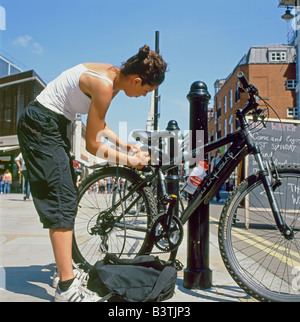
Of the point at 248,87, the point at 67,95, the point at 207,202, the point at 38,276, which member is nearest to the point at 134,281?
the point at 207,202

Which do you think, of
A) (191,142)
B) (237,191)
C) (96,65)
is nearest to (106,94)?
(96,65)

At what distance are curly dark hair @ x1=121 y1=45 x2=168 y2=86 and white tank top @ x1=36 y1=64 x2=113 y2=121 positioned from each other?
30cm

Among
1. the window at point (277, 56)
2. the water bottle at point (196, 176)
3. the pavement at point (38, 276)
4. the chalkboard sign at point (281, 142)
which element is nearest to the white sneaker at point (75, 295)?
the pavement at point (38, 276)

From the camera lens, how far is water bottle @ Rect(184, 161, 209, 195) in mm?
2682

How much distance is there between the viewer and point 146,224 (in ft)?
9.20

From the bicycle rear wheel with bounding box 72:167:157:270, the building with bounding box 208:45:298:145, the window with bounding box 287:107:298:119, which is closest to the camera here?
the bicycle rear wheel with bounding box 72:167:157:270

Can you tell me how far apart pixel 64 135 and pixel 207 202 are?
3.89 feet

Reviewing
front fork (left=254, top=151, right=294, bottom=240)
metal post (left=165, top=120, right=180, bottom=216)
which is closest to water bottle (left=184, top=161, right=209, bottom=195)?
metal post (left=165, top=120, right=180, bottom=216)

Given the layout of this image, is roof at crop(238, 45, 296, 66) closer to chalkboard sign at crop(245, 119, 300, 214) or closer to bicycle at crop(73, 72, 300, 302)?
chalkboard sign at crop(245, 119, 300, 214)

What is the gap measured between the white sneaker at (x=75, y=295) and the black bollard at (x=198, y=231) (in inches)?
32.0

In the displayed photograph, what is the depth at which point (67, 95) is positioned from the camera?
229cm

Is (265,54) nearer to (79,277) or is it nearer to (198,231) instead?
(198,231)

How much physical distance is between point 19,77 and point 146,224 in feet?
102

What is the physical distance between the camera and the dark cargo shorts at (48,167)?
216 centimetres
